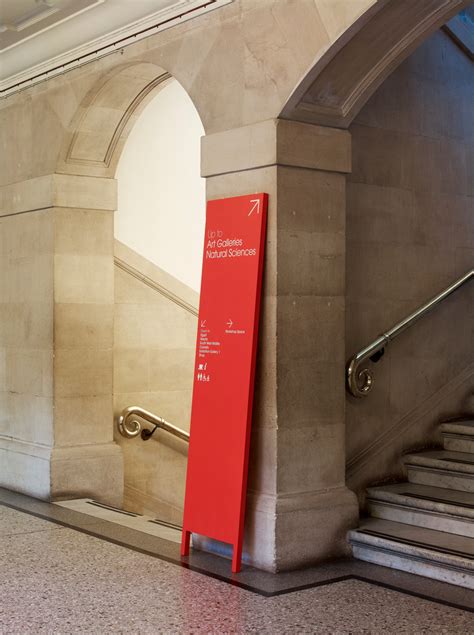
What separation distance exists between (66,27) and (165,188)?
2.28m

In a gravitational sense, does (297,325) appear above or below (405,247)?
below

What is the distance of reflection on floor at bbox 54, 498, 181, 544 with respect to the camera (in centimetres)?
666

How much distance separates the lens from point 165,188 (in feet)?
30.3

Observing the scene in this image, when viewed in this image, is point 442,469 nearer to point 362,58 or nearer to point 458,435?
point 458,435

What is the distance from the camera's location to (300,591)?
5188 mm

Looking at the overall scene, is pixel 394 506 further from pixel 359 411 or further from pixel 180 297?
pixel 180 297

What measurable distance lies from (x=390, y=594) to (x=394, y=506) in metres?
1.17

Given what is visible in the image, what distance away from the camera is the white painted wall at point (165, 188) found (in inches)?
355

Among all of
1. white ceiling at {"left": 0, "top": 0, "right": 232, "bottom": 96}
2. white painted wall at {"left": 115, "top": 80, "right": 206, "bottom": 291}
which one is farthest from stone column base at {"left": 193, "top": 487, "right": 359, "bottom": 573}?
white painted wall at {"left": 115, "top": 80, "right": 206, "bottom": 291}

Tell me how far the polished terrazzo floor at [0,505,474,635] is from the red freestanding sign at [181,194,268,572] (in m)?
0.40

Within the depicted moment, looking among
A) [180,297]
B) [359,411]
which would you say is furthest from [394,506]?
[180,297]

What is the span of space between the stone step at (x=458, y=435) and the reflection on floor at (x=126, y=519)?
204 centimetres

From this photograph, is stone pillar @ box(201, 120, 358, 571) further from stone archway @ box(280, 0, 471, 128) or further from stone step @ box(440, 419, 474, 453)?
stone step @ box(440, 419, 474, 453)

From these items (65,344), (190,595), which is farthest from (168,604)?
(65,344)
